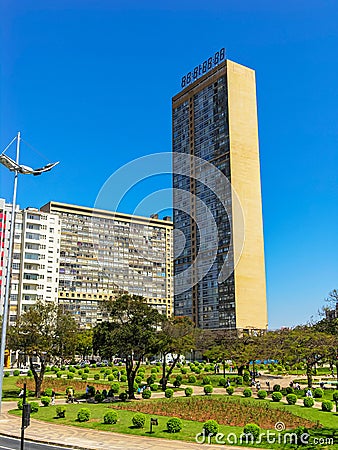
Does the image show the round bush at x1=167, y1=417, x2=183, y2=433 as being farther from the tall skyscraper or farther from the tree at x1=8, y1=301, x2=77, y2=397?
the tall skyscraper

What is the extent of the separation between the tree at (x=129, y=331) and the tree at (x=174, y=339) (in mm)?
3927

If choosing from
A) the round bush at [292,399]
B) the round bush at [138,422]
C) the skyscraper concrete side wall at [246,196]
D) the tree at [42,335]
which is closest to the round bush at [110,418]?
the round bush at [138,422]

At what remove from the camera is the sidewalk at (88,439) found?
23.3m

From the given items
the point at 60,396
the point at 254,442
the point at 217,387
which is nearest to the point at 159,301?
the point at 217,387

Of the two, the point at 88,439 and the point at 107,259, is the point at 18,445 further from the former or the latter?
the point at 107,259

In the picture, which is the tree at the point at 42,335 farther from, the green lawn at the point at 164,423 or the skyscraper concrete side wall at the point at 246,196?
the skyscraper concrete side wall at the point at 246,196

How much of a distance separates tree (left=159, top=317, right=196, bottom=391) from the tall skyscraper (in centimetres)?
4785

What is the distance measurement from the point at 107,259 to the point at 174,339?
104975 millimetres

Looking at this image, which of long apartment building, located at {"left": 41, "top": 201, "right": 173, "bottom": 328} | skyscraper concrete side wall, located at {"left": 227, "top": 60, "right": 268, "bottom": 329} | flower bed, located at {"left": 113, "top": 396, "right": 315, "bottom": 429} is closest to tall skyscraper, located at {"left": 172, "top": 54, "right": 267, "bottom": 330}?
skyscraper concrete side wall, located at {"left": 227, "top": 60, "right": 268, "bottom": 329}

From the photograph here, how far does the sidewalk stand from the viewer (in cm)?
2330

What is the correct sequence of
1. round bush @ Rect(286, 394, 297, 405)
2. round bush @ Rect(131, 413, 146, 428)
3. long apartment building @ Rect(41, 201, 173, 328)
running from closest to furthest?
round bush @ Rect(131, 413, 146, 428) < round bush @ Rect(286, 394, 297, 405) < long apartment building @ Rect(41, 201, 173, 328)

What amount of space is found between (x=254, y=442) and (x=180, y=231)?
329 ft

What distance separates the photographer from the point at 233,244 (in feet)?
348

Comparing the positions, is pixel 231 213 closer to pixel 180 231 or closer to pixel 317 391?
pixel 180 231
